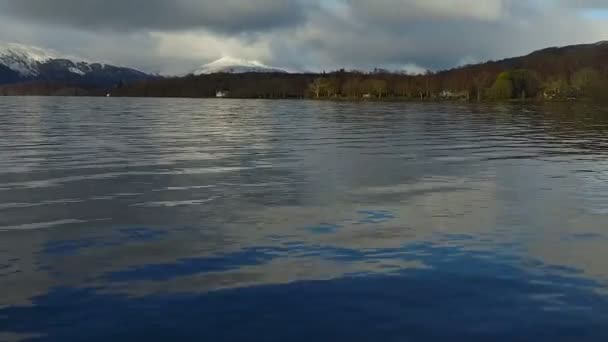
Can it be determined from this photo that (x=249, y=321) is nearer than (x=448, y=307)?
Yes

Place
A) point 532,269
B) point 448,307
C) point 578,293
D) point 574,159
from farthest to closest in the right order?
point 574,159 < point 532,269 < point 578,293 < point 448,307

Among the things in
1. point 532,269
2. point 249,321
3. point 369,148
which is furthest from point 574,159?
point 249,321

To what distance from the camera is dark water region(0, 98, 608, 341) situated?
1038 centimetres

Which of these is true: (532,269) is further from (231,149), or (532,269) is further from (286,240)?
(231,149)

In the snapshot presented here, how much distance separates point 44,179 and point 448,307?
61.9ft

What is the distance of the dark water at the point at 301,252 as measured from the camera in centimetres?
1038

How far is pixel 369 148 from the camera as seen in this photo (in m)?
40.3

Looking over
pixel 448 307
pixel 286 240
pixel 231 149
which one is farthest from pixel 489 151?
pixel 448 307

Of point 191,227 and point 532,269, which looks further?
point 191,227

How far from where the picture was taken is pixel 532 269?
43.7 ft

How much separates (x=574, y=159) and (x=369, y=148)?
39.3 ft

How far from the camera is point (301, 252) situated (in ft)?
47.7

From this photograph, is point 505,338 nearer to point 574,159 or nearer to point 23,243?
point 23,243

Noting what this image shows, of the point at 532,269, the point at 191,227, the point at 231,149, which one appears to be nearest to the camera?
the point at 532,269
